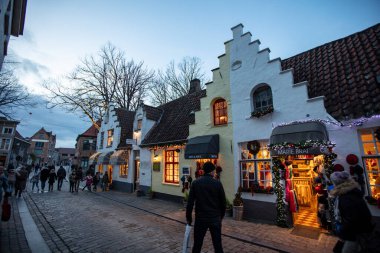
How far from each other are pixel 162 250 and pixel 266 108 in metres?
6.79

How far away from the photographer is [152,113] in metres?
17.1

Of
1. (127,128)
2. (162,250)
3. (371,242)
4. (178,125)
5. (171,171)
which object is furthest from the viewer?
(127,128)

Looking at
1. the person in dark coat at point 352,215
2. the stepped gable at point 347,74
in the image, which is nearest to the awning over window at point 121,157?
the stepped gable at point 347,74

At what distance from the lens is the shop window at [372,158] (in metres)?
6.12

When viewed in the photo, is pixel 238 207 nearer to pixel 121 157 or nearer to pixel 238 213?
pixel 238 213

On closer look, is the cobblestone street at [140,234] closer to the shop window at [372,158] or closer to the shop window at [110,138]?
the shop window at [372,158]

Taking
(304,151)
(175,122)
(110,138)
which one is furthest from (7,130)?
(304,151)

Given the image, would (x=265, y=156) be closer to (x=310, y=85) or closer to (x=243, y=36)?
(x=310, y=85)

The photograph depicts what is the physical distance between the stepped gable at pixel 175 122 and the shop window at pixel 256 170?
413cm

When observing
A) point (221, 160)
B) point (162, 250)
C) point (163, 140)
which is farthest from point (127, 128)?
point (162, 250)

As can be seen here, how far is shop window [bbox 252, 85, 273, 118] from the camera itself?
8570mm

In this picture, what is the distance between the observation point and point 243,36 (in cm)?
984

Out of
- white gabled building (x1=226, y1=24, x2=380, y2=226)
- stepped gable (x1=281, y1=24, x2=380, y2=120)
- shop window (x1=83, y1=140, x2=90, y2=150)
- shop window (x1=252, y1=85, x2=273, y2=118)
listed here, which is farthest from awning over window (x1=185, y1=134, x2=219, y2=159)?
shop window (x1=83, y1=140, x2=90, y2=150)

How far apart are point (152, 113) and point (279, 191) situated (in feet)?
40.0
